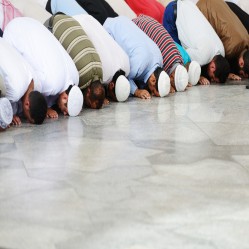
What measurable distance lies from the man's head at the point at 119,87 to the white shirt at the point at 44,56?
38 centimetres

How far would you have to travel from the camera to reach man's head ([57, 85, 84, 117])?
11.0 ft

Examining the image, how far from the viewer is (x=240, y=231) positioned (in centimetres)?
188

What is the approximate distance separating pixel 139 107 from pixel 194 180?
4.54 ft

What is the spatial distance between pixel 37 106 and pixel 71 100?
262 millimetres

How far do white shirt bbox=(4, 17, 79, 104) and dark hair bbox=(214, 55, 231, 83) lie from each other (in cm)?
137

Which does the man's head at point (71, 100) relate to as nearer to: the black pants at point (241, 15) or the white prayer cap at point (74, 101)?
the white prayer cap at point (74, 101)

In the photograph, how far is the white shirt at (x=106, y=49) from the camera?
3766 mm

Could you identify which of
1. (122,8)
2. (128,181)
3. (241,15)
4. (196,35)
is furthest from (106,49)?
(241,15)

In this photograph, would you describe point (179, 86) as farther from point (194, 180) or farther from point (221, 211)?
point (221, 211)

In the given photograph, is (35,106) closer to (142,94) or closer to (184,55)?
(142,94)

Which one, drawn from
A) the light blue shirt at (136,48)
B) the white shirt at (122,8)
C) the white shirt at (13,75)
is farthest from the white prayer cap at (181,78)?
the white shirt at (13,75)

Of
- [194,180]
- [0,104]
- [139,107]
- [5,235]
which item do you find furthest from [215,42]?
[5,235]

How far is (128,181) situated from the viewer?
233cm

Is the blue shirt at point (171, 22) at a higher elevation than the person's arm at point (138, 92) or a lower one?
higher
